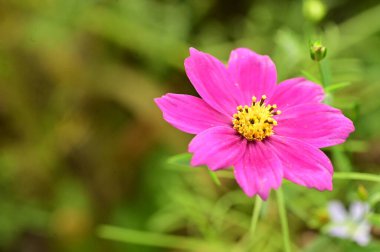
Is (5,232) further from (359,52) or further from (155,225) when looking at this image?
(359,52)

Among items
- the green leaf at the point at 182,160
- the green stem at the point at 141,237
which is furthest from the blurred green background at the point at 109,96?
the green leaf at the point at 182,160

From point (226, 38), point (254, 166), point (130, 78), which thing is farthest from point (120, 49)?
point (254, 166)

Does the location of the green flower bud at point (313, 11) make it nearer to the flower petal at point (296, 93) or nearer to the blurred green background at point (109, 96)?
the flower petal at point (296, 93)

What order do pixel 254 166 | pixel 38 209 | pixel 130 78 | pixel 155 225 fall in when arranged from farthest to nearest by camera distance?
pixel 130 78, pixel 38 209, pixel 155 225, pixel 254 166

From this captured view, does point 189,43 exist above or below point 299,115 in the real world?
above

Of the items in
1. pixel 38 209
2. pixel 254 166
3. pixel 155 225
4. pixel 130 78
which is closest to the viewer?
pixel 254 166

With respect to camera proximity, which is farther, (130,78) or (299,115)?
(130,78)

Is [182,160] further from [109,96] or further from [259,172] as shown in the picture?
[109,96]
